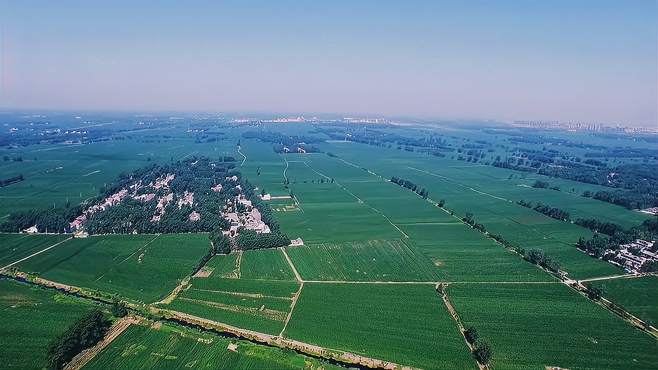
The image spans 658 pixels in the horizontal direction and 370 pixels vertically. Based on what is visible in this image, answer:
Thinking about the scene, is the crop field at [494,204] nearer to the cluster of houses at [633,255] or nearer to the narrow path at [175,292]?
the cluster of houses at [633,255]

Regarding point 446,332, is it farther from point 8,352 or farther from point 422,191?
point 422,191

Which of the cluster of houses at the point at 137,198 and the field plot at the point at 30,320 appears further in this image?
the cluster of houses at the point at 137,198

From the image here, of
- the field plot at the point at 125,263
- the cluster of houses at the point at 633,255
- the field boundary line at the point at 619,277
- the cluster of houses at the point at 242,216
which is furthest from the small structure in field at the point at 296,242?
the cluster of houses at the point at 633,255

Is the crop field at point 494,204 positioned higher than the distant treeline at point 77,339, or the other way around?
the crop field at point 494,204

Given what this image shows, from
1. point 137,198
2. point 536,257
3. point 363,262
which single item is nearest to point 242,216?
point 137,198

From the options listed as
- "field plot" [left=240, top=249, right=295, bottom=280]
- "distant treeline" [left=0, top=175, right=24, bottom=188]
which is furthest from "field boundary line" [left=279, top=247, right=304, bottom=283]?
"distant treeline" [left=0, top=175, right=24, bottom=188]

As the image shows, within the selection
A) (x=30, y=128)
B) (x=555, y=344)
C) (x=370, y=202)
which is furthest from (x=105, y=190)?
(x=30, y=128)
